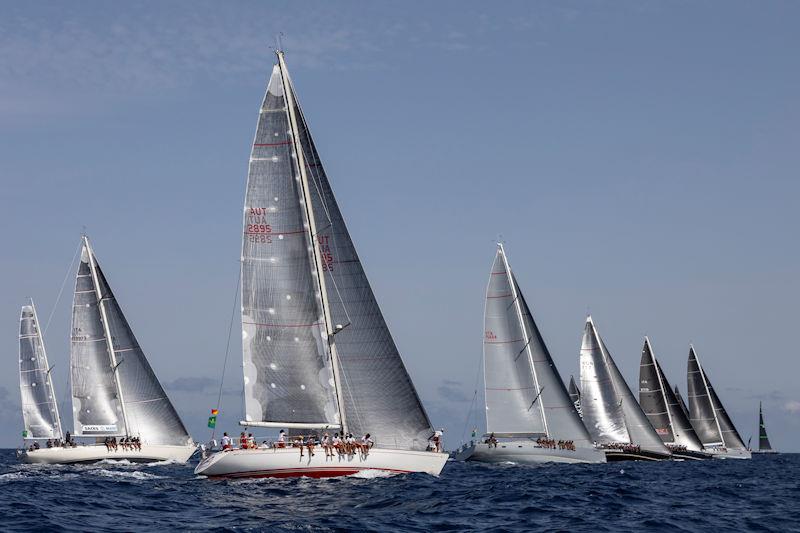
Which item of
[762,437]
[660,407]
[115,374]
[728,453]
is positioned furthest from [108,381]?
[762,437]

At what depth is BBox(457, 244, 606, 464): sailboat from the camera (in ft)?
213

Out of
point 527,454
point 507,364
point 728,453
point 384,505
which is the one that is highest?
point 507,364

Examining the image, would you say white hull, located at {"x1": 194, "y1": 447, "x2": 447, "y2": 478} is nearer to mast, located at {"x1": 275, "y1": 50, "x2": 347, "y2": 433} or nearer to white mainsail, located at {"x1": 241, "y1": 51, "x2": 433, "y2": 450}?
white mainsail, located at {"x1": 241, "y1": 51, "x2": 433, "y2": 450}

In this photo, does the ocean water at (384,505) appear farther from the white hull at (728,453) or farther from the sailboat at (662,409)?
the white hull at (728,453)

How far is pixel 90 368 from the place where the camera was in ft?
207

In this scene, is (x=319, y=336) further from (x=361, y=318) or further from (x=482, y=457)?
(x=482, y=457)

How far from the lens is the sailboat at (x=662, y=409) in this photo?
85.1 meters

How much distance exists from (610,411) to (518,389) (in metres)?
13.3

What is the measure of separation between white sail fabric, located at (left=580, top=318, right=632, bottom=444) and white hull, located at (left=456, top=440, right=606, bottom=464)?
9044 millimetres

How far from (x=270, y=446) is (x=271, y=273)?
6570mm

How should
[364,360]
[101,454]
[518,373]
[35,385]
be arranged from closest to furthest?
[364,360] < [101,454] < [518,373] < [35,385]

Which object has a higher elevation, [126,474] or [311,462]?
[311,462]

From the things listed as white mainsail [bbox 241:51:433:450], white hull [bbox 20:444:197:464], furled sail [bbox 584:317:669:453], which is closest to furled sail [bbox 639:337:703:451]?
furled sail [bbox 584:317:669:453]

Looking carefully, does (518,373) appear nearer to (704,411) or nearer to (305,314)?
(305,314)
